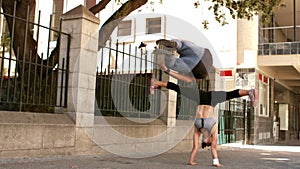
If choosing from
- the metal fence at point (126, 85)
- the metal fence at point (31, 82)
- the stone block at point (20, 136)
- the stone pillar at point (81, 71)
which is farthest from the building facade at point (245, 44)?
the stone block at point (20, 136)

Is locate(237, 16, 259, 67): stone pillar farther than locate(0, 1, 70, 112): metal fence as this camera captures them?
Yes

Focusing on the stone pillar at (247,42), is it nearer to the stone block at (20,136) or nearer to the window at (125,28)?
the window at (125,28)

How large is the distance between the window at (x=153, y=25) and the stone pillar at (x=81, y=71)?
12.9 meters

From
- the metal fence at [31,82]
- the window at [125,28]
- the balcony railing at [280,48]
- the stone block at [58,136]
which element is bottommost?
the stone block at [58,136]

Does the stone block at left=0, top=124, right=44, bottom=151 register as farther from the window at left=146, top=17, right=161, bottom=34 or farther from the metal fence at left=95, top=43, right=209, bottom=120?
the window at left=146, top=17, right=161, bottom=34

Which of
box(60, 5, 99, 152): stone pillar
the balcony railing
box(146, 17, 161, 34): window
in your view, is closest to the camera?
box(60, 5, 99, 152): stone pillar

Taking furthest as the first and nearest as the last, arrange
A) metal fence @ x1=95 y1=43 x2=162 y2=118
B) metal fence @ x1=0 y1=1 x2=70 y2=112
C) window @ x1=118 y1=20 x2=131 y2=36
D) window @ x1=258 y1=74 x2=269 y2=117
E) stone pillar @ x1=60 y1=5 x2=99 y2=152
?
window @ x1=118 y1=20 x2=131 y2=36 → window @ x1=258 y1=74 x2=269 y2=117 → metal fence @ x1=95 y1=43 x2=162 y2=118 → stone pillar @ x1=60 y1=5 x2=99 y2=152 → metal fence @ x1=0 y1=1 x2=70 y2=112

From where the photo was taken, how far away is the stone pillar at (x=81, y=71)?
24.4 feet

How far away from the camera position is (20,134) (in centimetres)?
614

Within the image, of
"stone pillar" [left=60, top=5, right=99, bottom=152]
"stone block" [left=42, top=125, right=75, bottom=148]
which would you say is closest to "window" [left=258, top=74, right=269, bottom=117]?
"stone pillar" [left=60, top=5, right=99, bottom=152]

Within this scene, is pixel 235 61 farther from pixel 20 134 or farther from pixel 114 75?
pixel 20 134

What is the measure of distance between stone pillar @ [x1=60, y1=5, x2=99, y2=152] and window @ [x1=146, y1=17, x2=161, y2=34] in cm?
1292

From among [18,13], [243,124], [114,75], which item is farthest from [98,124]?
[243,124]

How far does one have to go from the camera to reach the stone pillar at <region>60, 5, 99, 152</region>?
7.45 meters
